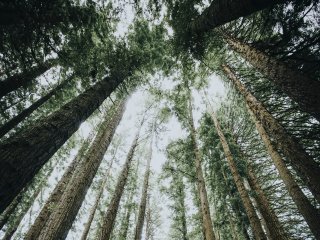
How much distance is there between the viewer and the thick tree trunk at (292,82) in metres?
3.76

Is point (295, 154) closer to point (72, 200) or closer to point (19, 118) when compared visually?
point (72, 200)

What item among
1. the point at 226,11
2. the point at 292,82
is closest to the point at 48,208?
the point at 226,11

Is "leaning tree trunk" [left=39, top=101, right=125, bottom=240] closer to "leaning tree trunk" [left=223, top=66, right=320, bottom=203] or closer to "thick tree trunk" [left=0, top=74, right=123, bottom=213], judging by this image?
"thick tree trunk" [left=0, top=74, right=123, bottom=213]

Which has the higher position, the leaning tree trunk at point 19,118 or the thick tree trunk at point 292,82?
the leaning tree trunk at point 19,118

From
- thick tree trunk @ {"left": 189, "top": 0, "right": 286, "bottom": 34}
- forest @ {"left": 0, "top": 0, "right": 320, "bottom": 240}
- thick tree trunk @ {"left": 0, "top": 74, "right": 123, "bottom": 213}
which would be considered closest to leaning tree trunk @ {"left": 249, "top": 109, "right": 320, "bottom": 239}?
forest @ {"left": 0, "top": 0, "right": 320, "bottom": 240}

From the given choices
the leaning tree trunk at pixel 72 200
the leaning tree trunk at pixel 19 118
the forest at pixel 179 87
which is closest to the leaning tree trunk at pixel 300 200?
the forest at pixel 179 87

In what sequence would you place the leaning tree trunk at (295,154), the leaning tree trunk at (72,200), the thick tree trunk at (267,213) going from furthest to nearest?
1. the thick tree trunk at (267,213)
2. the leaning tree trunk at (72,200)
3. the leaning tree trunk at (295,154)

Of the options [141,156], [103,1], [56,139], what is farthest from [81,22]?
[141,156]

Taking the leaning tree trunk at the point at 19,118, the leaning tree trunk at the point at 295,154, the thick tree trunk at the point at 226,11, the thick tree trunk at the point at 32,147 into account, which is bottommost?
the thick tree trunk at the point at 32,147

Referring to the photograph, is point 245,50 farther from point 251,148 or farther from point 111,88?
point 251,148

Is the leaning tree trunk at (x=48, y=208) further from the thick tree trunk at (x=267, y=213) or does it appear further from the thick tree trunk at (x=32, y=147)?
the thick tree trunk at (x=267, y=213)

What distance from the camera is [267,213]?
8406 mm

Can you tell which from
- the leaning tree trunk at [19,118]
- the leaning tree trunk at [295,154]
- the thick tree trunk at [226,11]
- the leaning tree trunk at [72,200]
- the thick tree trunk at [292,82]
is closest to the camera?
the thick tree trunk at [292,82]

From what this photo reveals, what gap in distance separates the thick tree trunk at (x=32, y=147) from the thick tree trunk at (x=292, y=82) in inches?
161
